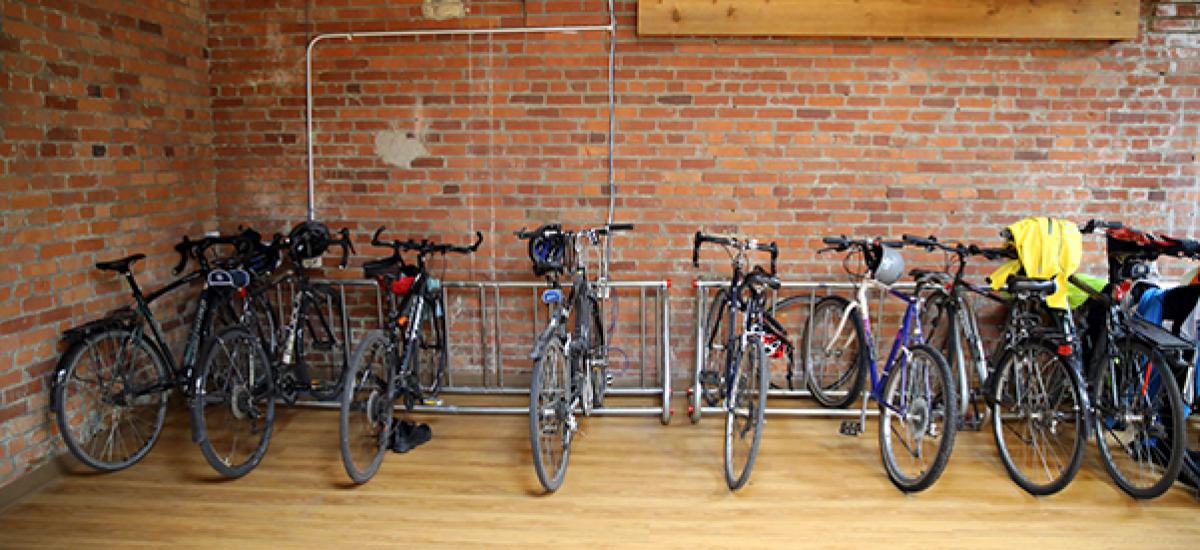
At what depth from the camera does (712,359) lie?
4.86 metres

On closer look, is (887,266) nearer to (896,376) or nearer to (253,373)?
(896,376)

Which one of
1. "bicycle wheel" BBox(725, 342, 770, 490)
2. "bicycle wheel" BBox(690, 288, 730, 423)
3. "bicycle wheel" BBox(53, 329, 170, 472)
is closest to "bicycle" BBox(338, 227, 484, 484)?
"bicycle wheel" BBox(53, 329, 170, 472)

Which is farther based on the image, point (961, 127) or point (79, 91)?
point (961, 127)

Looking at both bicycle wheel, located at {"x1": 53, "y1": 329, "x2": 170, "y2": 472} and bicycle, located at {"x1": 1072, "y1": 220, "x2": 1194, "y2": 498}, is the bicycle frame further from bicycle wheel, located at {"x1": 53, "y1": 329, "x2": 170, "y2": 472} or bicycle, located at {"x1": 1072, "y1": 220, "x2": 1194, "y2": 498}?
bicycle wheel, located at {"x1": 53, "y1": 329, "x2": 170, "y2": 472}

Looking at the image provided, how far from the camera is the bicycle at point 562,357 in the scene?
350 cm

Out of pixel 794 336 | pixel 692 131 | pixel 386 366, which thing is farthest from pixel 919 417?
pixel 386 366

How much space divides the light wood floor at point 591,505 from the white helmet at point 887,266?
2.78ft

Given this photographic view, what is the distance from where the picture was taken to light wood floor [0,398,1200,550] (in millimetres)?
3182

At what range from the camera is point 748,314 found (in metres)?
3.77

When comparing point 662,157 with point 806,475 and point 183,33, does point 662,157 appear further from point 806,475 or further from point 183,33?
point 183,33

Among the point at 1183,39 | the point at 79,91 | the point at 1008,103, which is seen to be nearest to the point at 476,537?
the point at 79,91

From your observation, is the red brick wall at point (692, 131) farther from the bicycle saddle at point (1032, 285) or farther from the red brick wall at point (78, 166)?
the bicycle saddle at point (1032, 285)

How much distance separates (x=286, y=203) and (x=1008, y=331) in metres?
3.97

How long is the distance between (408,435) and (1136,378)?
3331 millimetres
